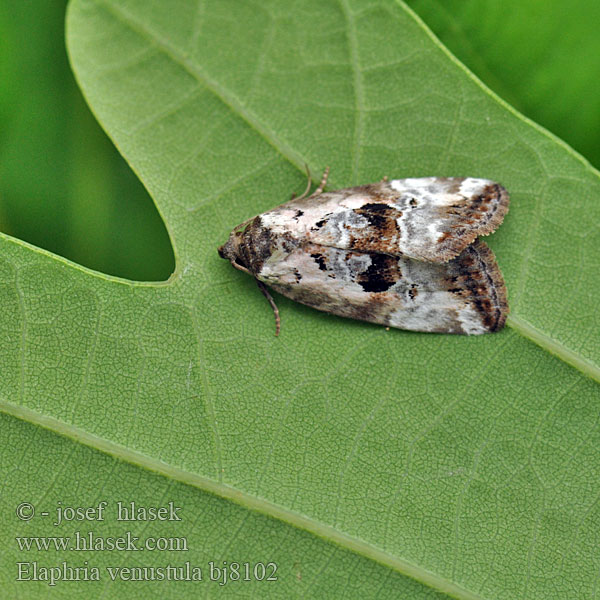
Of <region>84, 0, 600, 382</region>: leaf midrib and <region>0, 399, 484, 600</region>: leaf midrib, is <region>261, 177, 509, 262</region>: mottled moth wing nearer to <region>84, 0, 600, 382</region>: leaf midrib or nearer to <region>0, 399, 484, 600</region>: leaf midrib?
<region>84, 0, 600, 382</region>: leaf midrib

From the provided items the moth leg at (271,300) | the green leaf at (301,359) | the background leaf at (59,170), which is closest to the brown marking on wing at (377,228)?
the green leaf at (301,359)

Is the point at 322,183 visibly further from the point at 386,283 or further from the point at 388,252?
the point at 386,283

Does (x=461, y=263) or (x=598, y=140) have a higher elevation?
(x=598, y=140)

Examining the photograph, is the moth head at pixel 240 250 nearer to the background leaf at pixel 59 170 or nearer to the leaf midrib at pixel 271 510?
the background leaf at pixel 59 170

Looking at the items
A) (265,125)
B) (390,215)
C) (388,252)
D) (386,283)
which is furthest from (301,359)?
(265,125)

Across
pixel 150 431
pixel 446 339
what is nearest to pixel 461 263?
pixel 446 339

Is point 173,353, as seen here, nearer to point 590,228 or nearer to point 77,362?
point 77,362
